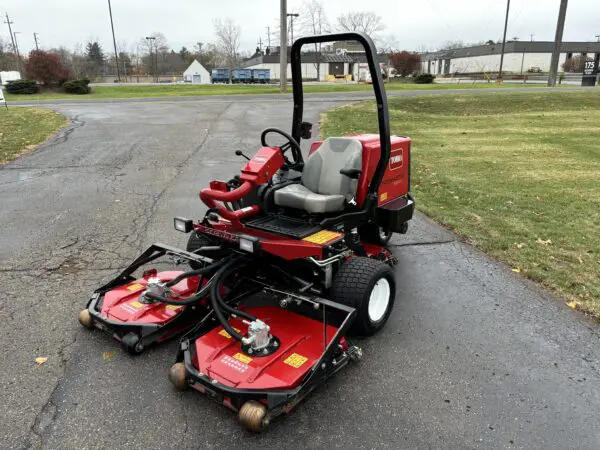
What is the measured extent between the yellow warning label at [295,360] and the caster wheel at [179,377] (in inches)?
24.8

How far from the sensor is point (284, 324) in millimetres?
3307

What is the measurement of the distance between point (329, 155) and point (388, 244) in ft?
5.80

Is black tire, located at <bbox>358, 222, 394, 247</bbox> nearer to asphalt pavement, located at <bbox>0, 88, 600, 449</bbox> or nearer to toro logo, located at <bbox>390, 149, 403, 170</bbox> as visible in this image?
asphalt pavement, located at <bbox>0, 88, 600, 449</bbox>

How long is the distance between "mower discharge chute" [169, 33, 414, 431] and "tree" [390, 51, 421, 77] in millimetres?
53024

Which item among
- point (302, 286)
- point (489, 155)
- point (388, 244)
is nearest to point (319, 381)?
point (302, 286)

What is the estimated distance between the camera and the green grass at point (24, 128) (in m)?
11.3

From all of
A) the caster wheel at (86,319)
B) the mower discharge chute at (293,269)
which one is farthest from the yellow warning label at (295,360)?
the caster wheel at (86,319)

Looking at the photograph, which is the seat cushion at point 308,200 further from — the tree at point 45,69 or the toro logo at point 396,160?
the tree at point 45,69

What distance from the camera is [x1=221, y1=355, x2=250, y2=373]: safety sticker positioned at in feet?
9.16

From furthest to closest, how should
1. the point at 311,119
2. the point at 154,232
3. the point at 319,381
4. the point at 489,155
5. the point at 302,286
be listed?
the point at 311,119 → the point at 489,155 → the point at 154,232 → the point at 302,286 → the point at 319,381

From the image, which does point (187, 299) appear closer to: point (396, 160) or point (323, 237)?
point (323, 237)

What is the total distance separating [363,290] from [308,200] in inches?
33.6

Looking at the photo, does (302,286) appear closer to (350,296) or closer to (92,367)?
(350,296)

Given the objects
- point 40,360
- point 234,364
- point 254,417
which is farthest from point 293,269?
point 40,360
